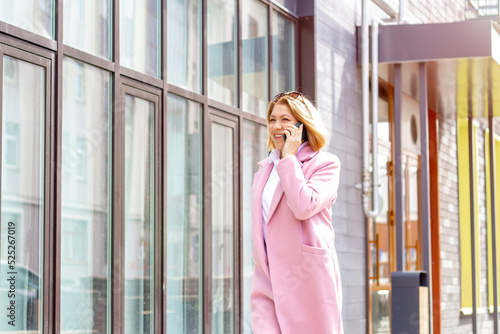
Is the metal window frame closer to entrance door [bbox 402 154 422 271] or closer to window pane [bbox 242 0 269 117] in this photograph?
window pane [bbox 242 0 269 117]

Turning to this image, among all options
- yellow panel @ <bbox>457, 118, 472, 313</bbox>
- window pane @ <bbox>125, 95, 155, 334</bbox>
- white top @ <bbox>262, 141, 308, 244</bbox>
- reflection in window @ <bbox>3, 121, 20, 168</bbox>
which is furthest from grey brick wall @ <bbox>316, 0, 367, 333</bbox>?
white top @ <bbox>262, 141, 308, 244</bbox>

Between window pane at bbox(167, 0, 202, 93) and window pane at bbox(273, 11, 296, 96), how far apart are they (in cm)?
133

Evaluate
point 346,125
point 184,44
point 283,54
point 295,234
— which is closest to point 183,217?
point 184,44

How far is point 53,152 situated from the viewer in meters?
4.41

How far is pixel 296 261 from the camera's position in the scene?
294cm

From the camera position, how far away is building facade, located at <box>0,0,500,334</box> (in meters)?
4.33

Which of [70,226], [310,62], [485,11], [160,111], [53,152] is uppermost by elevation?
[485,11]

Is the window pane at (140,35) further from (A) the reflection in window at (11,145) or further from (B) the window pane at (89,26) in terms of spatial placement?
→ (A) the reflection in window at (11,145)

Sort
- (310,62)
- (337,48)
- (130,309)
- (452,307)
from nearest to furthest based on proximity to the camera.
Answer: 1. (130,309)
2. (310,62)
3. (337,48)
4. (452,307)

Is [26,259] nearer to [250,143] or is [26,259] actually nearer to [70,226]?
[70,226]

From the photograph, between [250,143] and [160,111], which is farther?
[250,143]

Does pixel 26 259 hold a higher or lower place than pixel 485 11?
lower

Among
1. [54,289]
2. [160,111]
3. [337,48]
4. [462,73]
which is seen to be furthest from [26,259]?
[462,73]

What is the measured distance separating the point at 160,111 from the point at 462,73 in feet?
13.2
